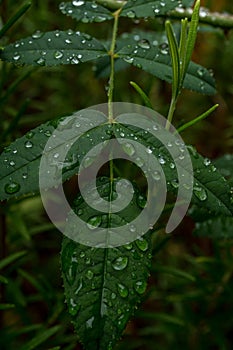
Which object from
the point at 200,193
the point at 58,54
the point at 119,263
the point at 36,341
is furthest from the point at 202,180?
the point at 36,341

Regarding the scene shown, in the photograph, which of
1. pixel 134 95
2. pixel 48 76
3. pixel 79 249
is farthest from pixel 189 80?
pixel 48 76

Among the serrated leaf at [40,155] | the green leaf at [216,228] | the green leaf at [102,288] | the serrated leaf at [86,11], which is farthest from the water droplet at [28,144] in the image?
the green leaf at [216,228]

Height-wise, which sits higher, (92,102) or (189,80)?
(189,80)

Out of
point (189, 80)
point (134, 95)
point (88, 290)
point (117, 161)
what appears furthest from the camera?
point (134, 95)

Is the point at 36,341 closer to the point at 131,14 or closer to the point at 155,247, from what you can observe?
the point at 155,247

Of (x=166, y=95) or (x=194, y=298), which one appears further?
(x=166, y=95)

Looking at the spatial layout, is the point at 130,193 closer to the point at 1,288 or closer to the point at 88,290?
the point at 88,290

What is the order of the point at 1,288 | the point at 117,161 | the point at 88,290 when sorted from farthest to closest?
the point at 117,161 → the point at 1,288 → the point at 88,290
